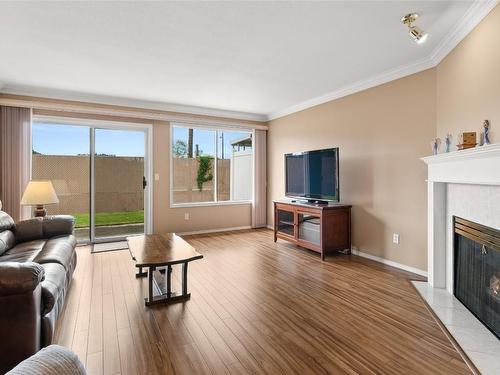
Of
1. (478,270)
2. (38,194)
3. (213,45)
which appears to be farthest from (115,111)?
(478,270)

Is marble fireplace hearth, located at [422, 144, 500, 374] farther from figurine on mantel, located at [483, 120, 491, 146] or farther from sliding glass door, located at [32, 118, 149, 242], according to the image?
sliding glass door, located at [32, 118, 149, 242]

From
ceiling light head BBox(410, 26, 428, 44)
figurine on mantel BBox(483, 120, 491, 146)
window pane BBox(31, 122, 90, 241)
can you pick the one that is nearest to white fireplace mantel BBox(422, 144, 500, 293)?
figurine on mantel BBox(483, 120, 491, 146)

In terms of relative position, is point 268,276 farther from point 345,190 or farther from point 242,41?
point 242,41

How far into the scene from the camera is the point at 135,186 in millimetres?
5238

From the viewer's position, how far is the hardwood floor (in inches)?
70.7

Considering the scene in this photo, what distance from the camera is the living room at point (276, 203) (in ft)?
6.45

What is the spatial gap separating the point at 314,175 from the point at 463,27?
2.41 m

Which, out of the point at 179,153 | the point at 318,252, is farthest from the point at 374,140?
the point at 179,153

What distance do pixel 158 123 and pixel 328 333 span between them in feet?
14.8

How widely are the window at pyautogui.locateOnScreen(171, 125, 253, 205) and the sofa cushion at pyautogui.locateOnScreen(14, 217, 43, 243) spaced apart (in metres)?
2.47

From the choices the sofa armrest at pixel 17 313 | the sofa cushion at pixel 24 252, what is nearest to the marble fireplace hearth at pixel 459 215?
the sofa armrest at pixel 17 313

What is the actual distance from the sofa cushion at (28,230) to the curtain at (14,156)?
1226 mm

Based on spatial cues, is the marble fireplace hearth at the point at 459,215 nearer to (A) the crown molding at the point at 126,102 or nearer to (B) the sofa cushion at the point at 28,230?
(A) the crown molding at the point at 126,102

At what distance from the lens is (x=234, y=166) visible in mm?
6312
